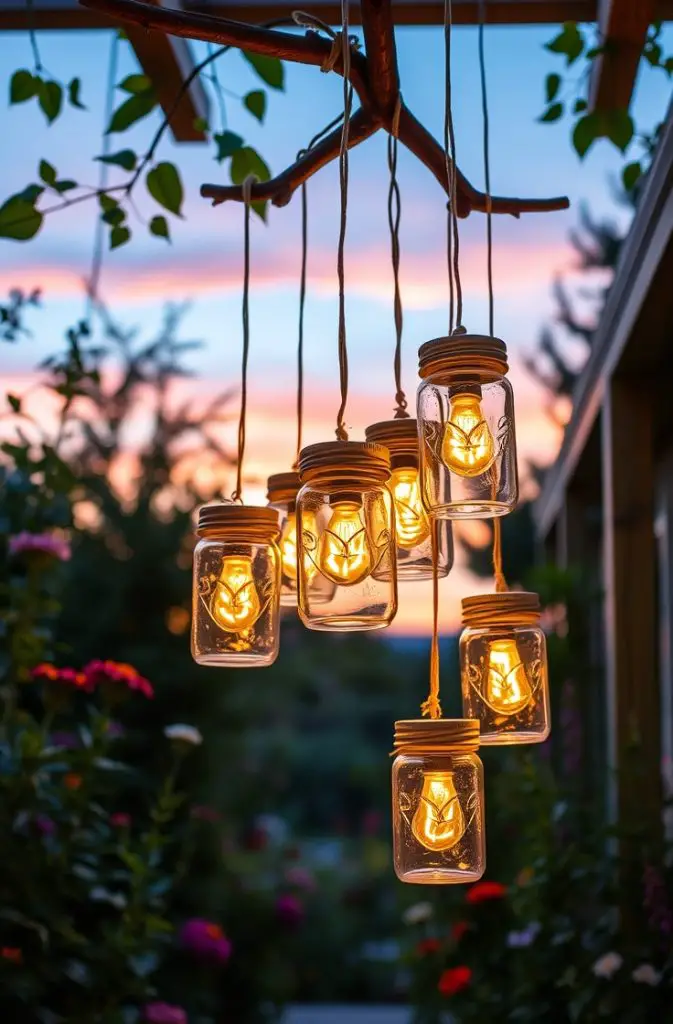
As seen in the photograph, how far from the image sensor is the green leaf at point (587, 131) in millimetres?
2357

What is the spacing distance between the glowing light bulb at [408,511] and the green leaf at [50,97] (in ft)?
3.30

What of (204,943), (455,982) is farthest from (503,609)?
(204,943)

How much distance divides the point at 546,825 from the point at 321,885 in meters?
4.21

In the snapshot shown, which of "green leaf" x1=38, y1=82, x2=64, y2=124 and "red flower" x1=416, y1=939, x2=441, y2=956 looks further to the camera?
"red flower" x1=416, y1=939, x2=441, y2=956

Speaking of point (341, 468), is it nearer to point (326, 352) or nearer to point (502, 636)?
point (502, 636)

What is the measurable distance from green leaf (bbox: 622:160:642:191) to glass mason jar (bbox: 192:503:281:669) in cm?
135

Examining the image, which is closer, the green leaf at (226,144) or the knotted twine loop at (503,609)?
the knotted twine loop at (503,609)

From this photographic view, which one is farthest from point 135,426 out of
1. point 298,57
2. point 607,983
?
point 298,57

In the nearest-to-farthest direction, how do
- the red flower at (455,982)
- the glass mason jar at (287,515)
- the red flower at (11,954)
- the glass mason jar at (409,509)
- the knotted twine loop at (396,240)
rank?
the knotted twine loop at (396,240), the glass mason jar at (409,509), the glass mason jar at (287,515), the red flower at (11,954), the red flower at (455,982)

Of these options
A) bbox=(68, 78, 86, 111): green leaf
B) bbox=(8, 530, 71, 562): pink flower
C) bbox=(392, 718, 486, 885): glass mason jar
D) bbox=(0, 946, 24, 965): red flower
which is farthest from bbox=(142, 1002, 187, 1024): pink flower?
bbox=(68, 78, 86, 111): green leaf

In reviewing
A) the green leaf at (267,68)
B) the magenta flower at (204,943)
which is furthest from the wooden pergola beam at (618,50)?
the magenta flower at (204,943)

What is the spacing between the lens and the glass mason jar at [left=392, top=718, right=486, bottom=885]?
3.70 feet

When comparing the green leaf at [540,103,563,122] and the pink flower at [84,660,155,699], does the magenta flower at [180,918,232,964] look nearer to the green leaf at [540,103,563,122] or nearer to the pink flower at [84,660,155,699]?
the pink flower at [84,660,155,699]

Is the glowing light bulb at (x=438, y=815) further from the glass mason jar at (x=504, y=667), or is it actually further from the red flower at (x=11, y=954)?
the red flower at (x=11, y=954)
